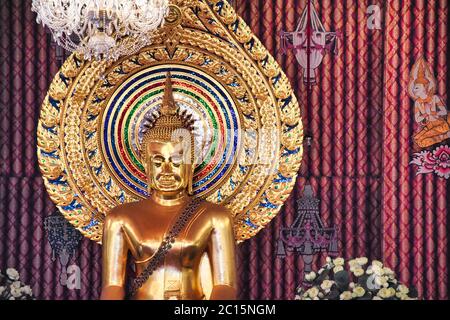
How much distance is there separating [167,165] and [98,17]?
1007 mm

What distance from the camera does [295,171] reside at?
6.41m

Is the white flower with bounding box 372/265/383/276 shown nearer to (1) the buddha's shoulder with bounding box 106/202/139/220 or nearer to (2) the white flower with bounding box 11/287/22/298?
A: (1) the buddha's shoulder with bounding box 106/202/139/220

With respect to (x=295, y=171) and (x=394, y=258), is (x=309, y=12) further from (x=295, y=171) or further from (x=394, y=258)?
(x=394, y=258)

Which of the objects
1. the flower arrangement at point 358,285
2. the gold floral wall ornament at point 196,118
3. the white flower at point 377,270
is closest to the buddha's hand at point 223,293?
the flower arrangement at point 358,285

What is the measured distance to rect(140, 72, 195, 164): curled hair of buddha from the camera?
628cm

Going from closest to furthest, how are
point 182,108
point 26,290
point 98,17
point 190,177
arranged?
point 98,17
point 26,290
point 190,177
point 182,108

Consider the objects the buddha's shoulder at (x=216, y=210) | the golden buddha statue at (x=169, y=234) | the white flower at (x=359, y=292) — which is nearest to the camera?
the white flower at (x=359, y=292)

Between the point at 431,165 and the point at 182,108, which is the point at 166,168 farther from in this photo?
the point at 431,165

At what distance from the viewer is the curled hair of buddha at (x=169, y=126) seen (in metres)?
6.28

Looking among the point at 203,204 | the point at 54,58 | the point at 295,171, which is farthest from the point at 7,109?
the point at 295,171

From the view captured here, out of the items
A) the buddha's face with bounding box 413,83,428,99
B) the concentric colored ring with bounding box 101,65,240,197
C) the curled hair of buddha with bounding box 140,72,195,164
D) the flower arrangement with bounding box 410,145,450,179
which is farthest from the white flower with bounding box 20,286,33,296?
the buddha's face with bounding box 413,83,428,99

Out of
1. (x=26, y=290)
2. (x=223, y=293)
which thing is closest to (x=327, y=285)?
(x=223, y=293)

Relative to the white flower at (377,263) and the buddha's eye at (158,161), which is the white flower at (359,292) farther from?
the buddha's eye at (158,161)

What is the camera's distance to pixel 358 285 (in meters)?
5.93
